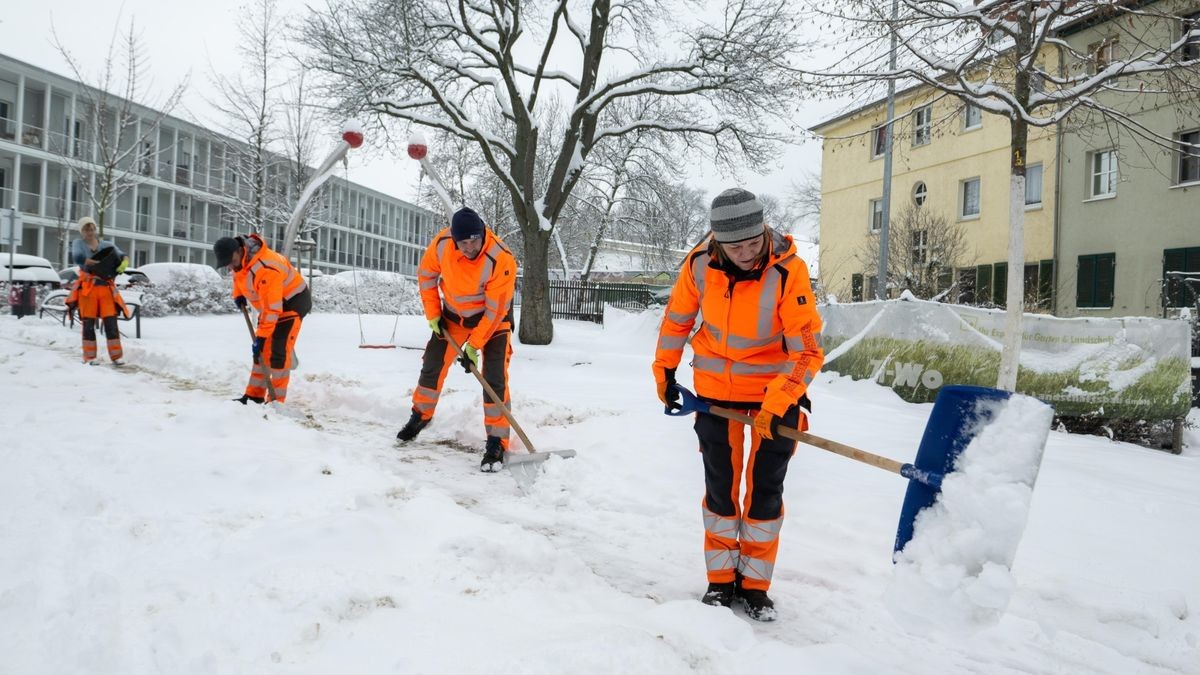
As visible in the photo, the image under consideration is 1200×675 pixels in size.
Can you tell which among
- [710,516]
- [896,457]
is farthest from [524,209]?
[710,516]

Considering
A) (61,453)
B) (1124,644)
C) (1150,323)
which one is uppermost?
(1150,323)

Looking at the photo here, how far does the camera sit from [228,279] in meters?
19.4

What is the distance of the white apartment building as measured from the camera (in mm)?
27391

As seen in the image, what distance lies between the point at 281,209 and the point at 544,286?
17.5 metres

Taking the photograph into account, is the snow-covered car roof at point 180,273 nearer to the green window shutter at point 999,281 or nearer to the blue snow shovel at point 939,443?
the blue snow shovel at point 939,443

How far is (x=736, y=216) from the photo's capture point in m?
2.66

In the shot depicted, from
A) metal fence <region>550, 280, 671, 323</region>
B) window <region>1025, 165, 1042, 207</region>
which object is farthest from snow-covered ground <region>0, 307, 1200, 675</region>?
metal fence <region>550, 280, 671, 323</region>

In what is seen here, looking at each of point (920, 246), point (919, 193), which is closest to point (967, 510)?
point (920, 246)

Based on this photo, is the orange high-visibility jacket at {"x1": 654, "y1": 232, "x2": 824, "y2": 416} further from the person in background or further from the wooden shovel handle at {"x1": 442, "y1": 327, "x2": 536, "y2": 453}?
the person in background

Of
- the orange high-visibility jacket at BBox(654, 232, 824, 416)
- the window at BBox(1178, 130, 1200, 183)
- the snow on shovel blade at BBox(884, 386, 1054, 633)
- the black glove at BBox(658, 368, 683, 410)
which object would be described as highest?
the window at BBox(1178, 130, 1200, 183)

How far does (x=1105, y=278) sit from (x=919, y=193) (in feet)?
22.0

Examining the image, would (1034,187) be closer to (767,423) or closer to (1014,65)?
(1014,65)

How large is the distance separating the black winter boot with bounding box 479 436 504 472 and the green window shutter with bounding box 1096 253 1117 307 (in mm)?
17710

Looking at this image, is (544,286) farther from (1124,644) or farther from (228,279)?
(1124,644)
